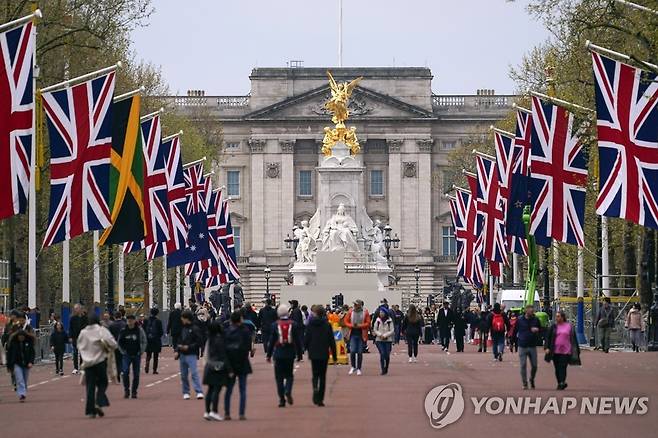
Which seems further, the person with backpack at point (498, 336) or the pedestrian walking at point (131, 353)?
the person with backpack at point (498, 336)

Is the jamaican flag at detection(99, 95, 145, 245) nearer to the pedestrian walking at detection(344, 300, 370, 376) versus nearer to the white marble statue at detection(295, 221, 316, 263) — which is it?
the pedestrian walking at detection(344, 300, 370, 376)

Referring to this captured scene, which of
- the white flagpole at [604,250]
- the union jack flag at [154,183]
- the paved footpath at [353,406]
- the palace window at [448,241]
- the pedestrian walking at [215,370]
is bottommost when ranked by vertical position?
the paved footpath at [353,406]

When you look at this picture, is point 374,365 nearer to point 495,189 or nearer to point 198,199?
point 495,189

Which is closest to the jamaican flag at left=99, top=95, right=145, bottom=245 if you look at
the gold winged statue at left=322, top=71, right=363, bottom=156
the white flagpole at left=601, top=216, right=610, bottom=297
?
the white flagpole at left=601, top=216, right=610, bottom=297

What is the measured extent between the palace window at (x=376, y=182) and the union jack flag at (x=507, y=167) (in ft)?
296

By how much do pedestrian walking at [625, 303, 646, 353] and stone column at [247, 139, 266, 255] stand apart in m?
92.2

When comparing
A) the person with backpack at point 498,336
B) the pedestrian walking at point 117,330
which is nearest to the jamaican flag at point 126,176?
the pedestrian walking at point 117,330

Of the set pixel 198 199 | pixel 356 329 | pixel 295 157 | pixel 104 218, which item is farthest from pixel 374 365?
pixel 295 157

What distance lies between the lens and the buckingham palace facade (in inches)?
5974

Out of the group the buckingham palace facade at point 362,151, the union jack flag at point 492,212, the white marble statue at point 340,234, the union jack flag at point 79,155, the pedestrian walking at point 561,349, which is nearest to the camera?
the pedestrian walking at point 561,349

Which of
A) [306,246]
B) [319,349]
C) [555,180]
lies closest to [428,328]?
[555,180]

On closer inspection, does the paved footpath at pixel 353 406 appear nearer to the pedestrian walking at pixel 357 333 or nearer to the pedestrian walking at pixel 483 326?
the pedestrian walking at pixel 357 333

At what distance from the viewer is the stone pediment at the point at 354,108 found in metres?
152

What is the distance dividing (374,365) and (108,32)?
15.3m
